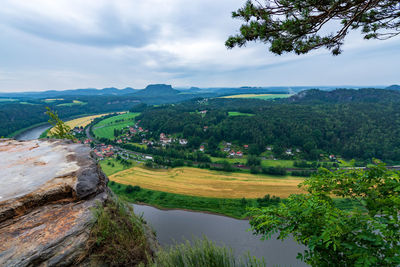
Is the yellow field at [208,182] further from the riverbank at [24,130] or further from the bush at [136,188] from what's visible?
the riverbank at [24,130]

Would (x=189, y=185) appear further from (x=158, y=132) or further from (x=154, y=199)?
(x=158, y=132)

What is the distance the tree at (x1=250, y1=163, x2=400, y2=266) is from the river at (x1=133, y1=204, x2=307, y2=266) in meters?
15.4

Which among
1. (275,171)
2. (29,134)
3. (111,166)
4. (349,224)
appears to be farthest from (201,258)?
(29,134)

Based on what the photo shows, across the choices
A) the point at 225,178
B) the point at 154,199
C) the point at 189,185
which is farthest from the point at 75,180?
the point at 225,178

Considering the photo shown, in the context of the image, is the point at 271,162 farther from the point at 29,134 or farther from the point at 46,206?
the point at 29,134

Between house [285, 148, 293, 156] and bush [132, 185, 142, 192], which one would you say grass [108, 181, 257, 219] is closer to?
bush [132, 185, 142, 192]

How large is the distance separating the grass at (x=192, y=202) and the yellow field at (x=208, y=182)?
152 cm

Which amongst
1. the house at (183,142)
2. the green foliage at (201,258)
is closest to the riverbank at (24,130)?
the house at (183,142)

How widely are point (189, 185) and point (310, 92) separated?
186932mm

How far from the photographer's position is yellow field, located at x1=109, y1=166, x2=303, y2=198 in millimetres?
31848

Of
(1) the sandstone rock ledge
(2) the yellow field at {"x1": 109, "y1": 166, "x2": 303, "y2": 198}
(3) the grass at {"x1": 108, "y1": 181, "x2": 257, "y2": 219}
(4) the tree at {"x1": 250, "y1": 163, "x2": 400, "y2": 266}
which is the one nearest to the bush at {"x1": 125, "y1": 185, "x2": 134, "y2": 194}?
(3) the grass at {"x1": 108, "y1": 181, "x2": 257, "y2": 219}

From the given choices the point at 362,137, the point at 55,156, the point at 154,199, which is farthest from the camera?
the point at 362,137

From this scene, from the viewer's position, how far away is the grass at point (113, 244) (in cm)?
443

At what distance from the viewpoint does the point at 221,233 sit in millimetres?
21969
